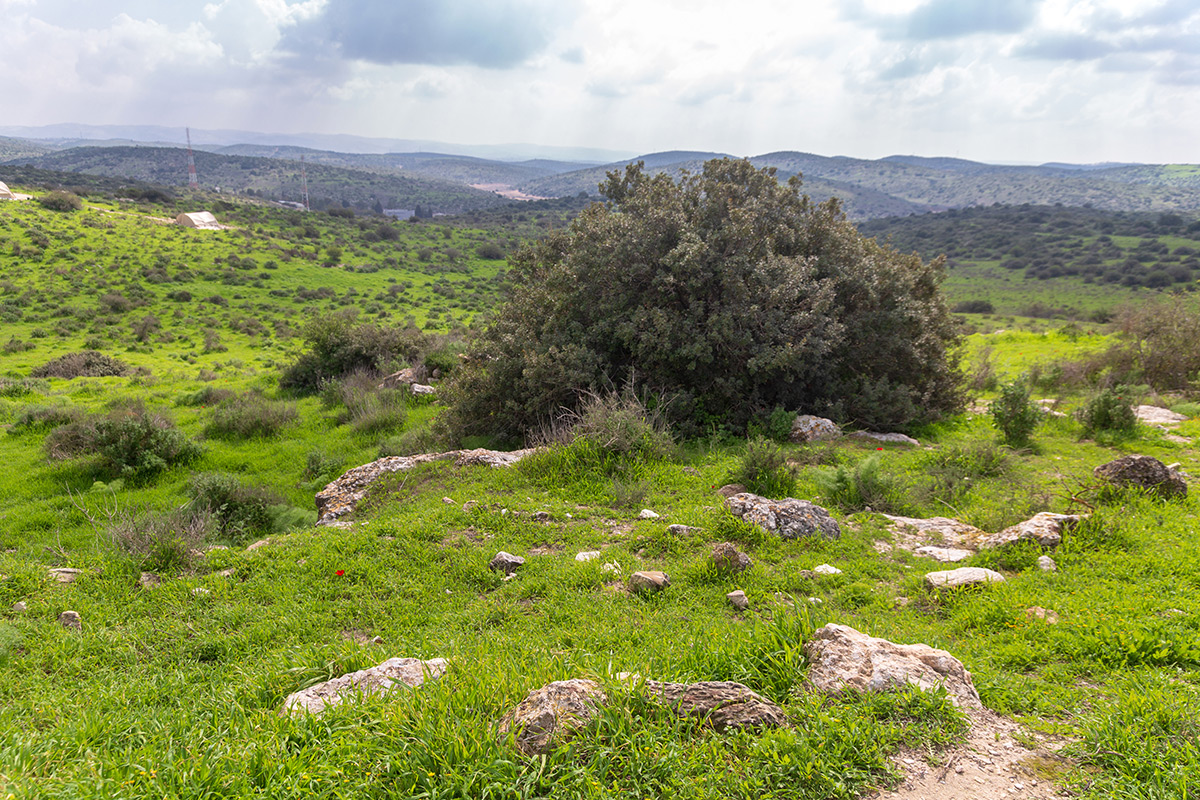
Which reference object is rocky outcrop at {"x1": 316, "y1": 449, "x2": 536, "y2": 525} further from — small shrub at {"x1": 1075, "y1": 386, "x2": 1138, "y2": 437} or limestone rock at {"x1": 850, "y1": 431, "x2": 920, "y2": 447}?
small shrub at {"x1": 1075, "y1": 386, "x2": 1138, "y2": 437}

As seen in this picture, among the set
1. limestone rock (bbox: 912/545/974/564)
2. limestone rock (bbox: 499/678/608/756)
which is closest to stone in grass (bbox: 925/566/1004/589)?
limestone rock (bbox: 912/545/974/564)

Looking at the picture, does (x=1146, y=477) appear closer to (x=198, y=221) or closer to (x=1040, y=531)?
(x=1040, y=531)

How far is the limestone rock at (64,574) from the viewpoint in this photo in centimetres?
584

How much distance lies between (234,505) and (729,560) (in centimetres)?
836

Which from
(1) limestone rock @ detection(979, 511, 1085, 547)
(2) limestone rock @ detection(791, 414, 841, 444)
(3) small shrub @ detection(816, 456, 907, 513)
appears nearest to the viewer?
(1) limestone rock @ detection(979, 511, 1085, 547)

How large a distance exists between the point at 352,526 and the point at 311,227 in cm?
7840

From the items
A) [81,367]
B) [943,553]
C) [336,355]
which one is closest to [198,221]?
[81,367]

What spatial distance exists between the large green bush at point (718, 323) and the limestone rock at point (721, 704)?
7510 millimetres

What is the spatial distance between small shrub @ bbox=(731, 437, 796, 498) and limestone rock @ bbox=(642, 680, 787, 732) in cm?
467

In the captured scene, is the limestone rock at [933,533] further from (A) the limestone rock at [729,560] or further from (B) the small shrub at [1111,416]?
(B) the small shrub at [1111,416]

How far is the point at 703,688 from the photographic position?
322 centimetres

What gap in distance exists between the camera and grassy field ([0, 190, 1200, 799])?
2.71 meters

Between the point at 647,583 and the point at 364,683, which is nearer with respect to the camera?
the point at 364,683

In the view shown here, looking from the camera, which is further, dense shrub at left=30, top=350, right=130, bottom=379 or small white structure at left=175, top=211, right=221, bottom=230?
small white structure at left=175, top=211, right=221, bottom=230
